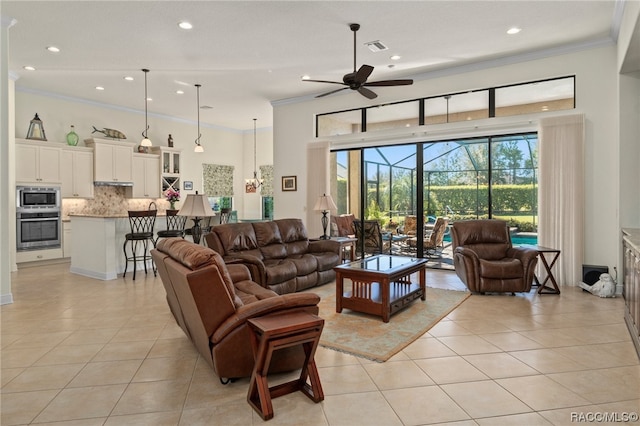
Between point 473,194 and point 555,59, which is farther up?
point 555,59

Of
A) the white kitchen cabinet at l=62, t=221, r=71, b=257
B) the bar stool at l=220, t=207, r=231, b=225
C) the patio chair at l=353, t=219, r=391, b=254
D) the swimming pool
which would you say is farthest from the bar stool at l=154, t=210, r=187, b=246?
the swimming pool

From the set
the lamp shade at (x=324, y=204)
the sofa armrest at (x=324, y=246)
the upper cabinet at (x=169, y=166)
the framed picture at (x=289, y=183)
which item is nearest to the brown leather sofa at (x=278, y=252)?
the sofa armrest at (x=324, y=246)

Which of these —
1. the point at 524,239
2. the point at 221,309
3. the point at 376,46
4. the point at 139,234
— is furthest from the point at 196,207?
the point at 524,239

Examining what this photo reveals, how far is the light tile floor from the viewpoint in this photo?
7.45 ft

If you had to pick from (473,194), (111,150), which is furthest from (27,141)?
(473,194)

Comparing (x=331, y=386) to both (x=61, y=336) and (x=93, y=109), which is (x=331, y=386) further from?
(x=93, y=109)

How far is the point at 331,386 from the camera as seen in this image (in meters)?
2.61

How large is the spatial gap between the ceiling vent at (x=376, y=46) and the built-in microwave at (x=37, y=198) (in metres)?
6.54

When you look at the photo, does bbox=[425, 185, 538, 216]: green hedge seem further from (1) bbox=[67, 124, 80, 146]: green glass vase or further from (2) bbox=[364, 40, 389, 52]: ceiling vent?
(1) bbox=[67, 124, 80, 146]: green glass vase

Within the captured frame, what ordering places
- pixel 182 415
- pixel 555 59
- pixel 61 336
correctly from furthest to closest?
pixel 555 59 < pixel 61 336 < pixel 182 415

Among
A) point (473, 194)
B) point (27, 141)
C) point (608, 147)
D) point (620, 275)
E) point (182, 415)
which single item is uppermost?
point (27, 141)

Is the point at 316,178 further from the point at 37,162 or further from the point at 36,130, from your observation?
the point at 36,130

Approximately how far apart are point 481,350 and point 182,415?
240 cm

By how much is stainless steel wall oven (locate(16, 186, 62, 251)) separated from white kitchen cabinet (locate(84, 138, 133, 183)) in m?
0.94
